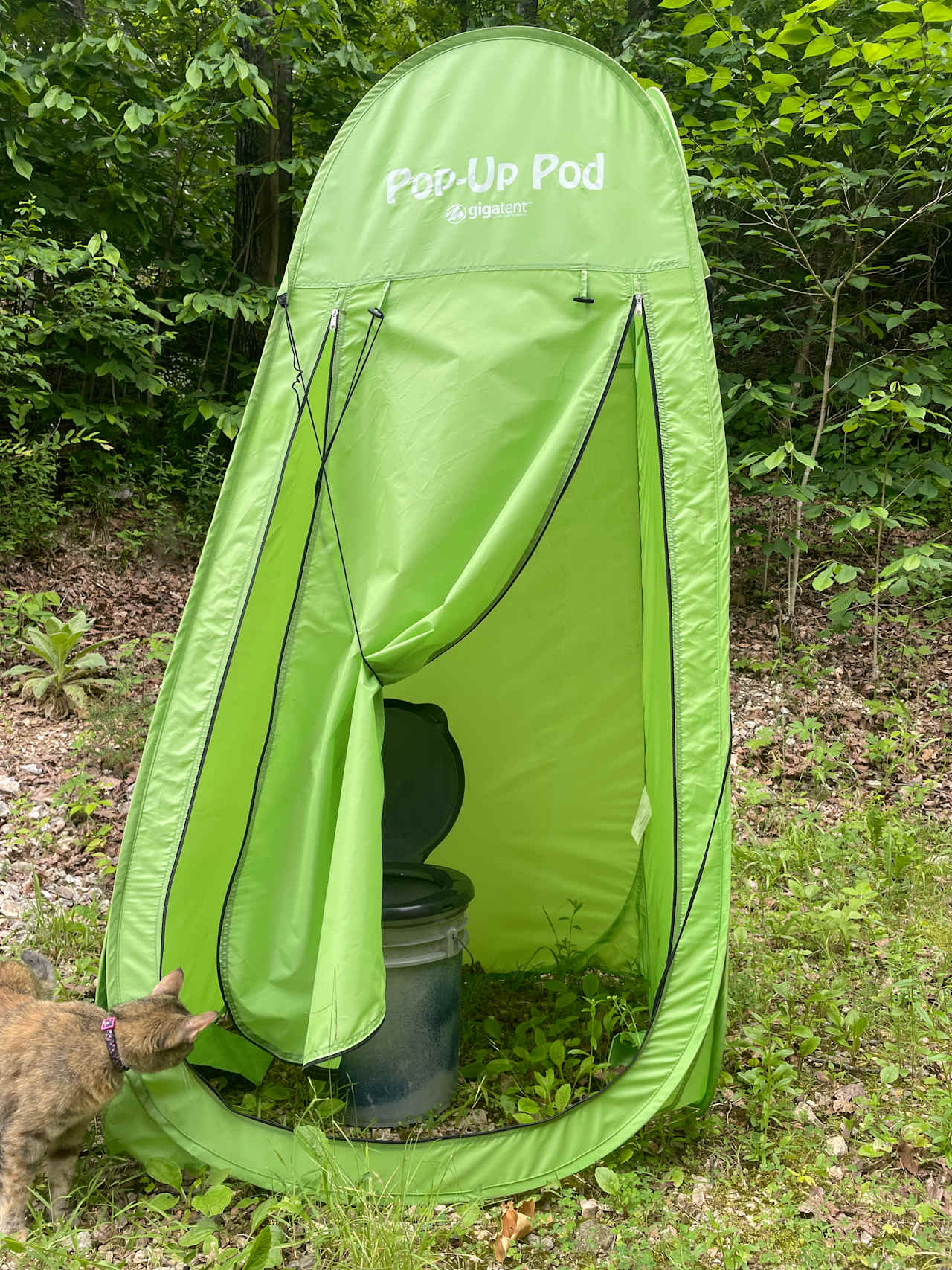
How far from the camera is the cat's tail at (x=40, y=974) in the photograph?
2.25 m

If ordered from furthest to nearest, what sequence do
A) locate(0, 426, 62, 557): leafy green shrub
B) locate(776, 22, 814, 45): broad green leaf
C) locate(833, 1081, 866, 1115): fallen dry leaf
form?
locate(0, 426, 62, 557): leafy green shrub, locate(776, 22, 814, 45): broad green leaf, locate(833, 1081, 866, 1115): fallen dry leaf

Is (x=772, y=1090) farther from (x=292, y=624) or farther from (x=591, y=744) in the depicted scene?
(x=292, y=624)

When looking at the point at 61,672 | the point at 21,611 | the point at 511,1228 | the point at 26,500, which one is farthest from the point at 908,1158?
the point at 26,500

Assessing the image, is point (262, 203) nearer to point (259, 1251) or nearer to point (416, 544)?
point (416, 544)

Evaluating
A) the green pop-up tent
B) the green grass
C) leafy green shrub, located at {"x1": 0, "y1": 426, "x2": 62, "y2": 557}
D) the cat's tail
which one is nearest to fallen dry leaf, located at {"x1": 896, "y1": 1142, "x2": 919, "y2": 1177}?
the green grass

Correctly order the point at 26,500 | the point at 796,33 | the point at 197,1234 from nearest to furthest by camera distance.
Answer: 1. the point at 197,1234
2. the point at 796,33
3. the point at 26,500

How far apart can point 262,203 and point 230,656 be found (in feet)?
16.4

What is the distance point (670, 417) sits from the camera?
211 cm

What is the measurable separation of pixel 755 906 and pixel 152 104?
5386 mm

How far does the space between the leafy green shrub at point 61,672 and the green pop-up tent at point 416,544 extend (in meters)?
2.48

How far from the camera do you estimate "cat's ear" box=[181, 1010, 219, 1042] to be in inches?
75.9

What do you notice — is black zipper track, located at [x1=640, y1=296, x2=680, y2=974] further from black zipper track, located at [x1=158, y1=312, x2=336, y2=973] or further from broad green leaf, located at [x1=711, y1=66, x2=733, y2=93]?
broad green leaf, located at [x1=711, y1=66, x2=733, y2=93]

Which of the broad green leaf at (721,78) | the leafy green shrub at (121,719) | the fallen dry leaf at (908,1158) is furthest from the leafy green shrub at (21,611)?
the fallen dry leaf at (908,1158)

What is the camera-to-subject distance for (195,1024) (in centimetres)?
193
